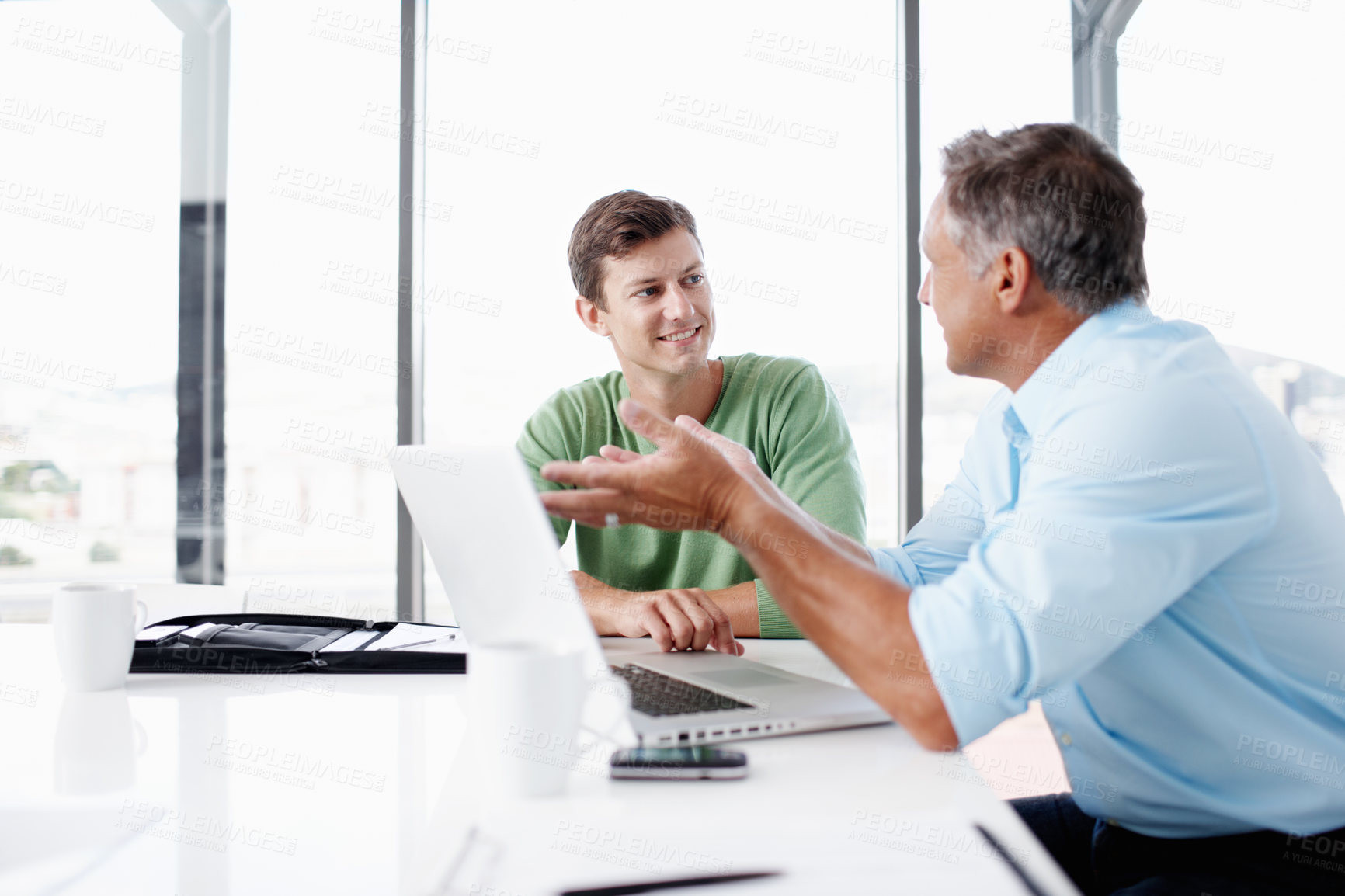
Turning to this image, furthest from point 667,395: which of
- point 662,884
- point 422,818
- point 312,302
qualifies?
point 312,302

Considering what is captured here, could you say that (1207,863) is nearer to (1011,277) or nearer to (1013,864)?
(1013,864)

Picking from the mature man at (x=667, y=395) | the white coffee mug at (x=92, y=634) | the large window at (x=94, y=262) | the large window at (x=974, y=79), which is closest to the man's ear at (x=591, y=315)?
the mature man at (x=667, y=395)

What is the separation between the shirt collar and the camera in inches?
41.0

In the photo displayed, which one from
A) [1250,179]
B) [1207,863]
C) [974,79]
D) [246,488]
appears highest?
[974,79]

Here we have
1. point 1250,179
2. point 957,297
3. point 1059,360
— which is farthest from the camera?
point 1250,179

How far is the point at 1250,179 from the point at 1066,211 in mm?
2395

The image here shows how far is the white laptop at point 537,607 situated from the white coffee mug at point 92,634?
1.23 ft

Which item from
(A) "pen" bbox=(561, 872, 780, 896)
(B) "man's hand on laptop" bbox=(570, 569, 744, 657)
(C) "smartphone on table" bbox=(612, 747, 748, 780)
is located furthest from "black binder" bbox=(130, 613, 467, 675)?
(A) "pen" bbox=(561, 872, 780, 896)

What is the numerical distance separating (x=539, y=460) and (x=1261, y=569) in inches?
56.1

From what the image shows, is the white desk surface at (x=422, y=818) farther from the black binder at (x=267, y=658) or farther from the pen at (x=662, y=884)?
the black binder at (x=267, y=658)

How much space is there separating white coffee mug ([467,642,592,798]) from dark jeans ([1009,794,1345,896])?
0.63m

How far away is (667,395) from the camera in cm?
215

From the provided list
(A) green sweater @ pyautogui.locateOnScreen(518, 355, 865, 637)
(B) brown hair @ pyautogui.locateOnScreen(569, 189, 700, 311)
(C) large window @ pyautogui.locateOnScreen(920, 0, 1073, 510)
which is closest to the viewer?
(A) green sweater @ pyautogui.locateOnScreen(518, 355, 865, 637)

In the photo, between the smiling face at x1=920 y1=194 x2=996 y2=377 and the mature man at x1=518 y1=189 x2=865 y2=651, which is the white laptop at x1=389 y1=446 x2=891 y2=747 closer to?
the smiling face at x1=920 y1=194 x2=996 y2=377
